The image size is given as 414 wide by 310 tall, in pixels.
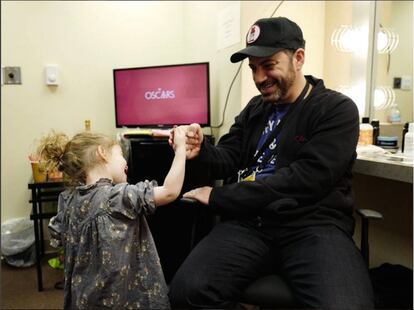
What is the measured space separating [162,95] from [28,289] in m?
1.39

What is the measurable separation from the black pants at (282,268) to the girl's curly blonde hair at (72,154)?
→ 45cm

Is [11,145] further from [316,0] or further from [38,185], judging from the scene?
[316,0]

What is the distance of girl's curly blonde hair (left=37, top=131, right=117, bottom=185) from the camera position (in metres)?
1.19

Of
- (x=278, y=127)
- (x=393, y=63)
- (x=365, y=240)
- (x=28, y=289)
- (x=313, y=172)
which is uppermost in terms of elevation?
(x=393, y=63)

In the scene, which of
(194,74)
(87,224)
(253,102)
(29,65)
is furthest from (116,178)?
(29,65)

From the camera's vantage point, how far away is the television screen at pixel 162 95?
228cm

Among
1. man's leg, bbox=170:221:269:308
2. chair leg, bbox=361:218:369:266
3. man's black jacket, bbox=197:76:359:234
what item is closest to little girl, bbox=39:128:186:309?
man's leg, bbox=170:221:269:308

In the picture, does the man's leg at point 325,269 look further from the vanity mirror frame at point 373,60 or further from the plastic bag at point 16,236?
the plastic bag at point 16,236

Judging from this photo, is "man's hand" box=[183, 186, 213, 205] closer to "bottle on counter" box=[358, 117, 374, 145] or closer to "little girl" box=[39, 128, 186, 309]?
"little girl" box=[39, 128, 186, 309]

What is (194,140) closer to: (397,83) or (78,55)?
(397,83)

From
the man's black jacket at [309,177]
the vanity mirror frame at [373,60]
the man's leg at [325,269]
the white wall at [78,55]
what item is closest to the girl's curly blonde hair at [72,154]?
the man's black jacket at [309,177]

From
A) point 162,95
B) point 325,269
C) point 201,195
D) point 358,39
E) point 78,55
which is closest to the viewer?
point 325,269

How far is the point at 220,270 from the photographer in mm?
1153

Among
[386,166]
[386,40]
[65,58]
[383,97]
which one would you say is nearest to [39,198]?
[65,58]
